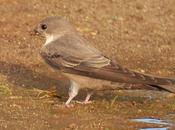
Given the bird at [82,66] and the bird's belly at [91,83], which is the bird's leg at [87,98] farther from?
the bird's belly at [91,83]

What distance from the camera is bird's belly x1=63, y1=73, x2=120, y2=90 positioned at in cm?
928

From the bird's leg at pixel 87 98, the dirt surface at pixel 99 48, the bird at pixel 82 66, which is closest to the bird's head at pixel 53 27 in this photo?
the bird at pixel 82 66

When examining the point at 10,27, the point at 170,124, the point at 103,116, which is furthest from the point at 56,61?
the point at 10,27

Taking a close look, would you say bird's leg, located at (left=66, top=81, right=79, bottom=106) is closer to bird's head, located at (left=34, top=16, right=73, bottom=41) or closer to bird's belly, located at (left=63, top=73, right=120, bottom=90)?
bird's belly, located at (left=63, top=73, right=120, bottom=90)

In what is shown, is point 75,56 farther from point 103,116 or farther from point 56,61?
point 103,116

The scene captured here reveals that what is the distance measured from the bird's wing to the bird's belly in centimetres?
7

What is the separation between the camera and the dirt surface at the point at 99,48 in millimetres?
8695

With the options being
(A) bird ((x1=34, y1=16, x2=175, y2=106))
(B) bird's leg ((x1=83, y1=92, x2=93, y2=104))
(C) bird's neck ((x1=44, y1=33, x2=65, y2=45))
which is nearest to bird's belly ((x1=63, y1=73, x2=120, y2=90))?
(A) bird ((x1=34, y1=16, x2=175, y2=106))

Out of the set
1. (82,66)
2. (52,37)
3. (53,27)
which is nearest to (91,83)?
(82,66)

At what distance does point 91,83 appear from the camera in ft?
30.7

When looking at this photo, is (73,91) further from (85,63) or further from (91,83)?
(85,63)

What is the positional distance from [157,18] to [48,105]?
459cm

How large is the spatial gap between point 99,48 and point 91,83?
2.65 metres

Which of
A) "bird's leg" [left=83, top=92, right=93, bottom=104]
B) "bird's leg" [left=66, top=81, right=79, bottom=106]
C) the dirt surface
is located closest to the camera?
the dirt surface
